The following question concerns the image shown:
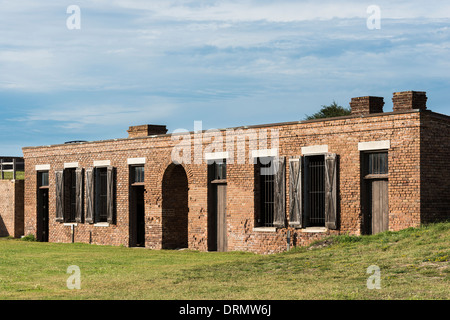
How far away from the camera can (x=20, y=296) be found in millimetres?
12352

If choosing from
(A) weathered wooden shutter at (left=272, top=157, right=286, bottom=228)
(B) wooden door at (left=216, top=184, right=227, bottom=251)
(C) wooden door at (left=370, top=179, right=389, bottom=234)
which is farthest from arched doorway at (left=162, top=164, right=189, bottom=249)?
(C) wooden door at (left=370, top=179, right=389, bottom=234)

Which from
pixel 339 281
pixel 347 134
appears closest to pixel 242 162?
pixel 347 134

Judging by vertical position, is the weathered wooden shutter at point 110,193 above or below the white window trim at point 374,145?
below

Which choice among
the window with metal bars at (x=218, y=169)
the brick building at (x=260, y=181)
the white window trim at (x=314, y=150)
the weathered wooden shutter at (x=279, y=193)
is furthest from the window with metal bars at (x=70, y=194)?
the white window trim at (x=314, y=150)

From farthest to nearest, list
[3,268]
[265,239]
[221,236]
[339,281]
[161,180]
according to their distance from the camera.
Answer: [161,180] < [221,236] < [265,239] < [3,268] < [339,281]

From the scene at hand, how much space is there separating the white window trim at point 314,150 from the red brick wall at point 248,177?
0.42 feet

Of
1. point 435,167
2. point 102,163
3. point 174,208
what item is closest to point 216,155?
point 174,208

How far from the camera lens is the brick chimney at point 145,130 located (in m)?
27.3

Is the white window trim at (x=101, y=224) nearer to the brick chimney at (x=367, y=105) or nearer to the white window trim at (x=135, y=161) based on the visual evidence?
the white window trim at (x=135, y=161)

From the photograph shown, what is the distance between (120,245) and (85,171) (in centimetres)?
366

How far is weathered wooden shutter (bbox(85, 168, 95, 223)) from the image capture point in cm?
2747

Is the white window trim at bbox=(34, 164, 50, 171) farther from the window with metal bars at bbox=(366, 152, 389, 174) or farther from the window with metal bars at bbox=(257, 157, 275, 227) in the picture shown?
the window with metal bars at bbox=(366, 152, 389, 174)

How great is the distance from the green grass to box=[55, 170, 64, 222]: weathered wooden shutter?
762 centimetres
